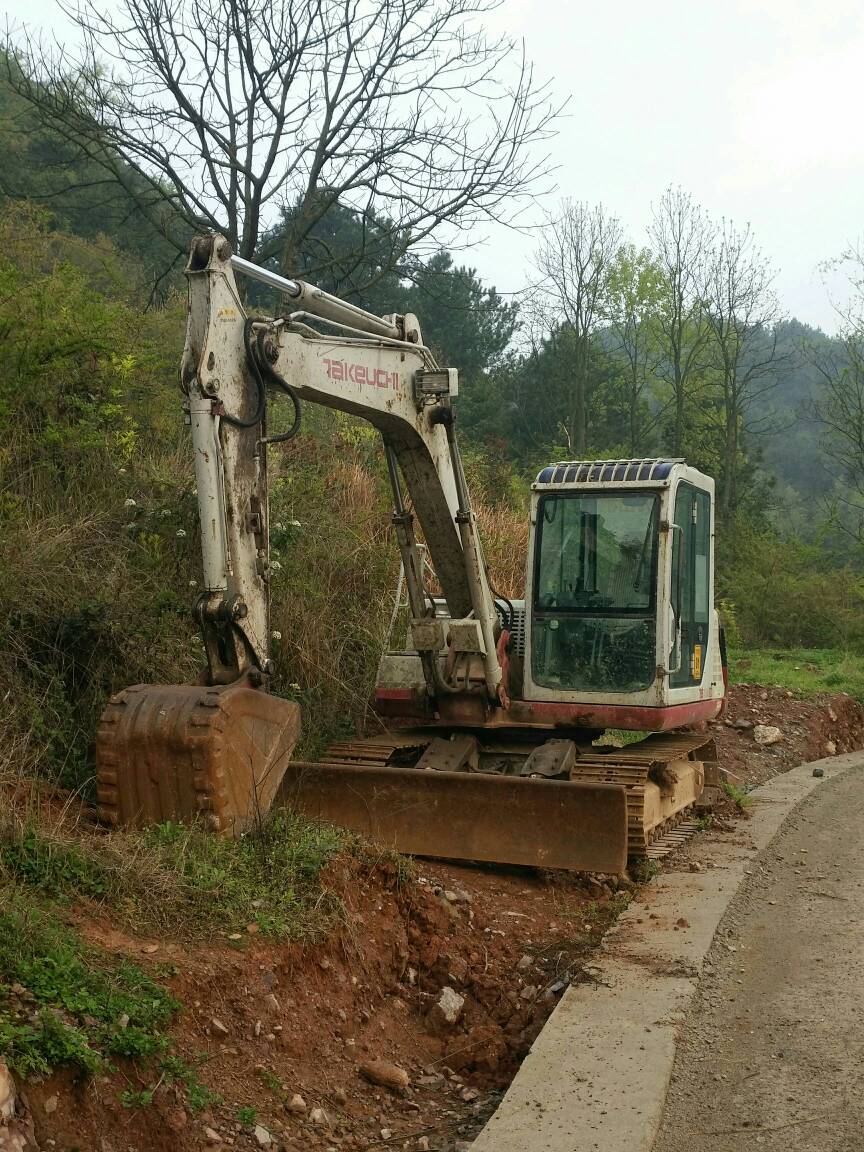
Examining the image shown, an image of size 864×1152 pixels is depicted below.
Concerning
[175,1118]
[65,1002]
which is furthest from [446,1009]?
[65,1002]

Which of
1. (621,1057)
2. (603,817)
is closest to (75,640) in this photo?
(603,817)

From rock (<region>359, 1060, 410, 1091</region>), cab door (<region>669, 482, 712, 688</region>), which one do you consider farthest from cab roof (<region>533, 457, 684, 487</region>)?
rock (<region>359, 1060, 410, 1091</region>)

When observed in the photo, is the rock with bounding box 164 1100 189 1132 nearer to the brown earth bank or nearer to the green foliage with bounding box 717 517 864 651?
the brown earth bank

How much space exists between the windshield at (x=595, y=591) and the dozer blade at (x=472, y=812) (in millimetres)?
1537

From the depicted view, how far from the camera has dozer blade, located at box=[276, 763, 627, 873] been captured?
706 centimetres

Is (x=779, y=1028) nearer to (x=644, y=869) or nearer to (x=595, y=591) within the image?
(x=644, y=869)

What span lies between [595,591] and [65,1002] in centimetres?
542

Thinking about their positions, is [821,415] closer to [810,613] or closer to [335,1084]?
[810,613]

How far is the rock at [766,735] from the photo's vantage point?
1471 cm

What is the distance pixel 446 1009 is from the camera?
5539mm

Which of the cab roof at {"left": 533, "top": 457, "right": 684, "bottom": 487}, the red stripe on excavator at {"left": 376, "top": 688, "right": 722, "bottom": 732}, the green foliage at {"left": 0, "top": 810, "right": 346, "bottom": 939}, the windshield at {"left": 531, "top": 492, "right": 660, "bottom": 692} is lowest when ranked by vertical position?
the green foliage at {"left": 0, "top": 810, "right": 346, "bottom": 939}

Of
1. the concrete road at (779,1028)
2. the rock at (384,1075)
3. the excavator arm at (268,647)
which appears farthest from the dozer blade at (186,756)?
the concrete road at (779,1028)

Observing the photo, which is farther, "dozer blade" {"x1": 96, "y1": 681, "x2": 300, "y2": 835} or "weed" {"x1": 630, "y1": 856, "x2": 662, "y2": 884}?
"weed" {"x1": 630, "y1": 856, "x2": 662, "y2": 884}

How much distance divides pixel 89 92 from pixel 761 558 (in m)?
18.9
